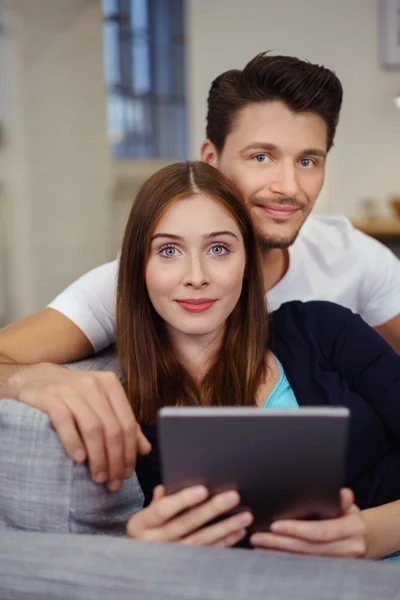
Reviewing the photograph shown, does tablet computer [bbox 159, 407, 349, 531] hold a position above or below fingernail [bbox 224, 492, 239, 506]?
above

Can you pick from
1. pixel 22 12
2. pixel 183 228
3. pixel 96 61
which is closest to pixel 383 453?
pixel 183 228

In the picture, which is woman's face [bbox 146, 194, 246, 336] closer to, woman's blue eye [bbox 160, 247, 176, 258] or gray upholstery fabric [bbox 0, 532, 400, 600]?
woman's blue eye [bbox 160, 247, 176, 258]

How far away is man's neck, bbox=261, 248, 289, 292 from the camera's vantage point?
180 cm

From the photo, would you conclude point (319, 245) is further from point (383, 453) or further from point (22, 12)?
point (22, 12)

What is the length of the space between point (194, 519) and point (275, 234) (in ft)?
2.88

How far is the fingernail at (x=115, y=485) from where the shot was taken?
1.03 m

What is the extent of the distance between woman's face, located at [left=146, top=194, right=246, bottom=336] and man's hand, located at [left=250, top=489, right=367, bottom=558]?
437mm

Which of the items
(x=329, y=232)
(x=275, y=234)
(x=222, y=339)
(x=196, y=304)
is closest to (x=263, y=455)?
(x=196, y=304)

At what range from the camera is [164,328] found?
4.61ft

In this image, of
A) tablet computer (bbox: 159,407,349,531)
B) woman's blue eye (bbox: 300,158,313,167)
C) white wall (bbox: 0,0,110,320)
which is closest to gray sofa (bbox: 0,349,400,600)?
tablet computer (bbox: 159,407,349,531)

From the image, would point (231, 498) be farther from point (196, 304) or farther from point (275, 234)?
point (275, 234)

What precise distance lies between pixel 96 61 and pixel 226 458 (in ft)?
14.1

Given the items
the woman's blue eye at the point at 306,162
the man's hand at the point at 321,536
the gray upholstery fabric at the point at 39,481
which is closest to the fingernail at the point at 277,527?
the man's hand at the point at 321,536

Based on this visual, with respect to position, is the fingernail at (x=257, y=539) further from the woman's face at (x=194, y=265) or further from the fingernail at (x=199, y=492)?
the woman's face at (x=194, y=265)
